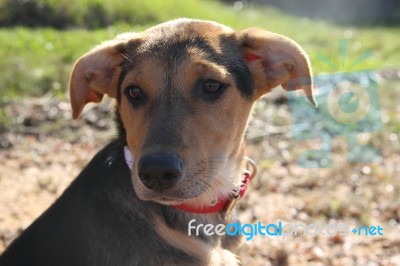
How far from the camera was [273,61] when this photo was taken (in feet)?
13.4

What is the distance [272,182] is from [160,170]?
11.9 ft

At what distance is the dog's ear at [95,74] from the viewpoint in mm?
3973

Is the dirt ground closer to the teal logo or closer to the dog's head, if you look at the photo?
the teal logo

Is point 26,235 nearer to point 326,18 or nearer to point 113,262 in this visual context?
point 113,262

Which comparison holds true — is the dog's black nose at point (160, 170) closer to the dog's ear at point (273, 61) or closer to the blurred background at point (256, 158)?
the dog's ear at point (273, 61)

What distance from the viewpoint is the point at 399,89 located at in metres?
10.5

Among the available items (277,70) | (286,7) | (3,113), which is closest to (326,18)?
(286,7)

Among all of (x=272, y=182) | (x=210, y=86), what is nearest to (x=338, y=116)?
(x=272, y=182)

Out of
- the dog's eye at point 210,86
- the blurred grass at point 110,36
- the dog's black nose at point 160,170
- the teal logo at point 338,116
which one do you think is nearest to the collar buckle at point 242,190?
the dog's eye at point 210,86

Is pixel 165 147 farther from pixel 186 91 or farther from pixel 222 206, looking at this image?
pixel 222 206

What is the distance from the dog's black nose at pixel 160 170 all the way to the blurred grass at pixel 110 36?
4382 mm

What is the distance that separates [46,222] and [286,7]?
79.3 ft

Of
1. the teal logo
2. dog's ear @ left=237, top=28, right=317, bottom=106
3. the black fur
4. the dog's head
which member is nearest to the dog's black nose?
the dog's head

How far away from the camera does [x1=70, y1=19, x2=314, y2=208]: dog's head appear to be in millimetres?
3377
